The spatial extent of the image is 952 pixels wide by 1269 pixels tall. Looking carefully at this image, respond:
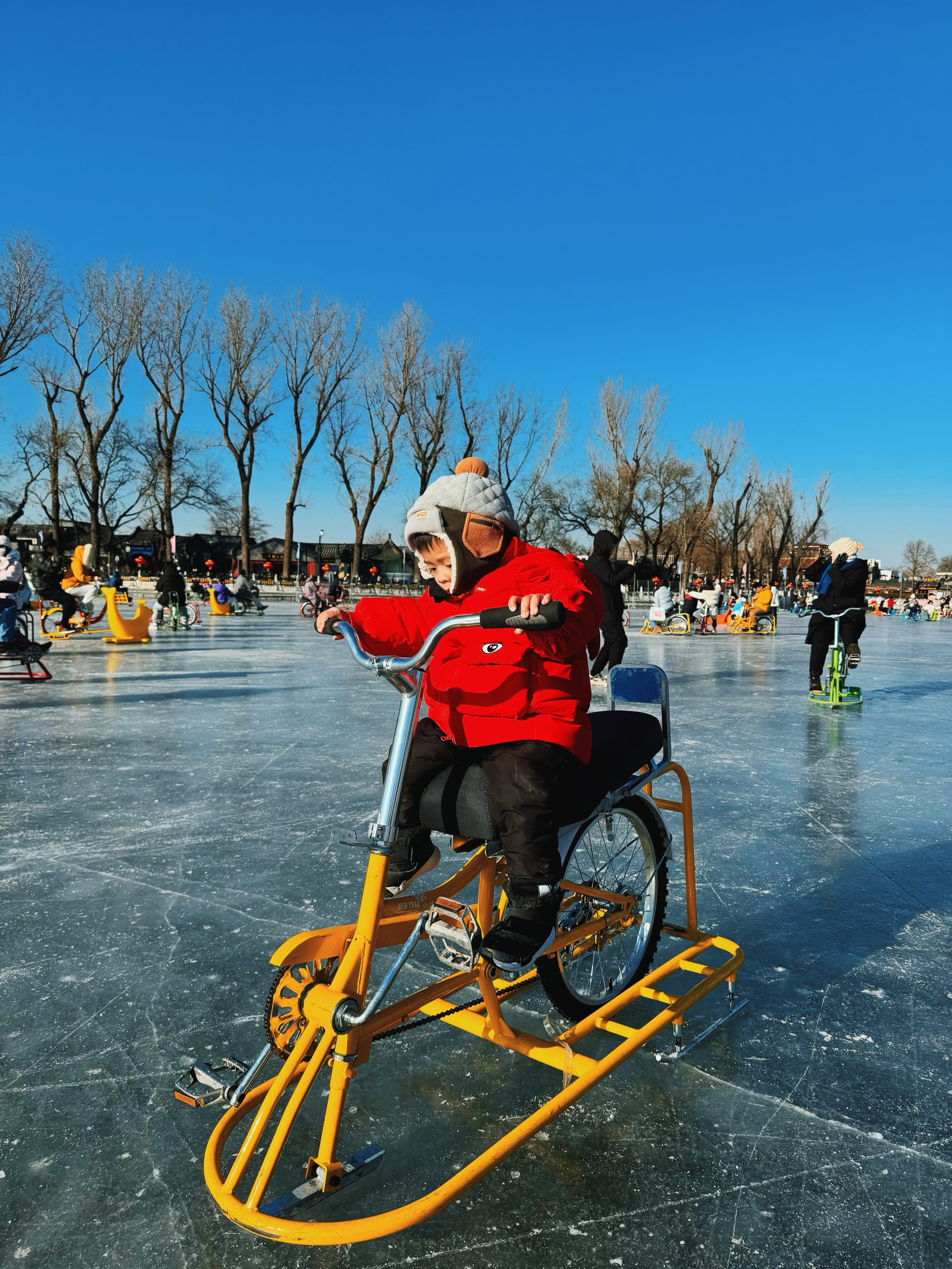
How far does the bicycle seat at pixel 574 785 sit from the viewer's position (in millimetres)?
1980

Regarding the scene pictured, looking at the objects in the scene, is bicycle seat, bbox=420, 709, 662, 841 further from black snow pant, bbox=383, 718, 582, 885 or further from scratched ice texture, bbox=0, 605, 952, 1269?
scratched ice texture, bbox=0, 605, 952, 1269

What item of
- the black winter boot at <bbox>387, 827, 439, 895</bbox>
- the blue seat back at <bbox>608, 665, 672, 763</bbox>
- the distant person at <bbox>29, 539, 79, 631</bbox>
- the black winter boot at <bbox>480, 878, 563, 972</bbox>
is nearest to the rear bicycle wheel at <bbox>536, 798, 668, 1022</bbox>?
the blue seat back at <bbox>608, 665, 672, 763</bbox>

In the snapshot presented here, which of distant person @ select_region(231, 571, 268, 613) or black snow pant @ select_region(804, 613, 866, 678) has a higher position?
distant person @ select_region(231, 571, 268, 613)

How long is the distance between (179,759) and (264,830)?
1984 mm

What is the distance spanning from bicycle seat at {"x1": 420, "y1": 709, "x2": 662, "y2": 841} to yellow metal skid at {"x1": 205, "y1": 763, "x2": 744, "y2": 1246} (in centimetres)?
19

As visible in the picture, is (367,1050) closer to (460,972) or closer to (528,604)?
(460,972)

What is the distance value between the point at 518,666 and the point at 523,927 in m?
0.61

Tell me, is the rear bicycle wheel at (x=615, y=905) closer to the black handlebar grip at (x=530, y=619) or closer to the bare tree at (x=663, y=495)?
the black handlebar grip at (x=530, y=619)

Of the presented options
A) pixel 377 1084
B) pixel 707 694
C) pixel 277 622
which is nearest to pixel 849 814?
pixel 377 1084

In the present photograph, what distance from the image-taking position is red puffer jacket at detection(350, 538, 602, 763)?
203cm

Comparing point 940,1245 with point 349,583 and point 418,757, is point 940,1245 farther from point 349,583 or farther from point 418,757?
point 349,583

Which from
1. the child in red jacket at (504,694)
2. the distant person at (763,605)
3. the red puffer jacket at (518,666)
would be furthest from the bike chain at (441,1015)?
→ the distant person at (763,605)

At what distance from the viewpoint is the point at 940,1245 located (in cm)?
166

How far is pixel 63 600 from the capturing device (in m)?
14.9
